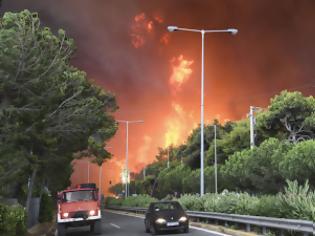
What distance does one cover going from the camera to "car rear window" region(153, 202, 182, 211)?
24.0 m

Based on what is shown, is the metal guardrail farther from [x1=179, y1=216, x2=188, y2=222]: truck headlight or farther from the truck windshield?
the truck windshield

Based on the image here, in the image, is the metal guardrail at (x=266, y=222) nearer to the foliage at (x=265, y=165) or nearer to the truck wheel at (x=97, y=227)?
the truck wheel at (x=97, y=227)

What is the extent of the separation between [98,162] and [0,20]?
2348 cm

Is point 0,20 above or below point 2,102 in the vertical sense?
above

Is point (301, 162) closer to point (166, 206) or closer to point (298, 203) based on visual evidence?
point (166, 206)

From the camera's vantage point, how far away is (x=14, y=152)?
20.3 metres

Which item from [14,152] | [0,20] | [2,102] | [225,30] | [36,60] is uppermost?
[225,30]

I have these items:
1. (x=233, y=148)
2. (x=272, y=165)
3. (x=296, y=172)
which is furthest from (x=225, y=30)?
(x=233, y=148)

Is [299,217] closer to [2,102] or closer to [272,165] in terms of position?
[2,102]

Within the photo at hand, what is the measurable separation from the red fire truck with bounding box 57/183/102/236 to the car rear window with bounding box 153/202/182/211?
2897 millimetres

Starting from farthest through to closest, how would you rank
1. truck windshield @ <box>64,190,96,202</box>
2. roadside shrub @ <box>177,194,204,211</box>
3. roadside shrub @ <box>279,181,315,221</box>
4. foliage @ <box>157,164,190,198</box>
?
foliage @ <box>157,164,190,198</box>
roadside shrub @ <box>177,194,204,211</box>
truck windshield @ <box>64,190,96,202</box>
roadside shrub @ <box>279,181,315,221</box>

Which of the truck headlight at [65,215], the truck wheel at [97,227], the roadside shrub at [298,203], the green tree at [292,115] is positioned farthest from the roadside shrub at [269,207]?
the green tree at [292,115]

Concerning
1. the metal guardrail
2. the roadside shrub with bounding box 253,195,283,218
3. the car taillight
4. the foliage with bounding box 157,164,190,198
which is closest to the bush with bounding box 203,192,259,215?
the metal guardrail

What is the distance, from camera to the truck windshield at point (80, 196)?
2606 cm
